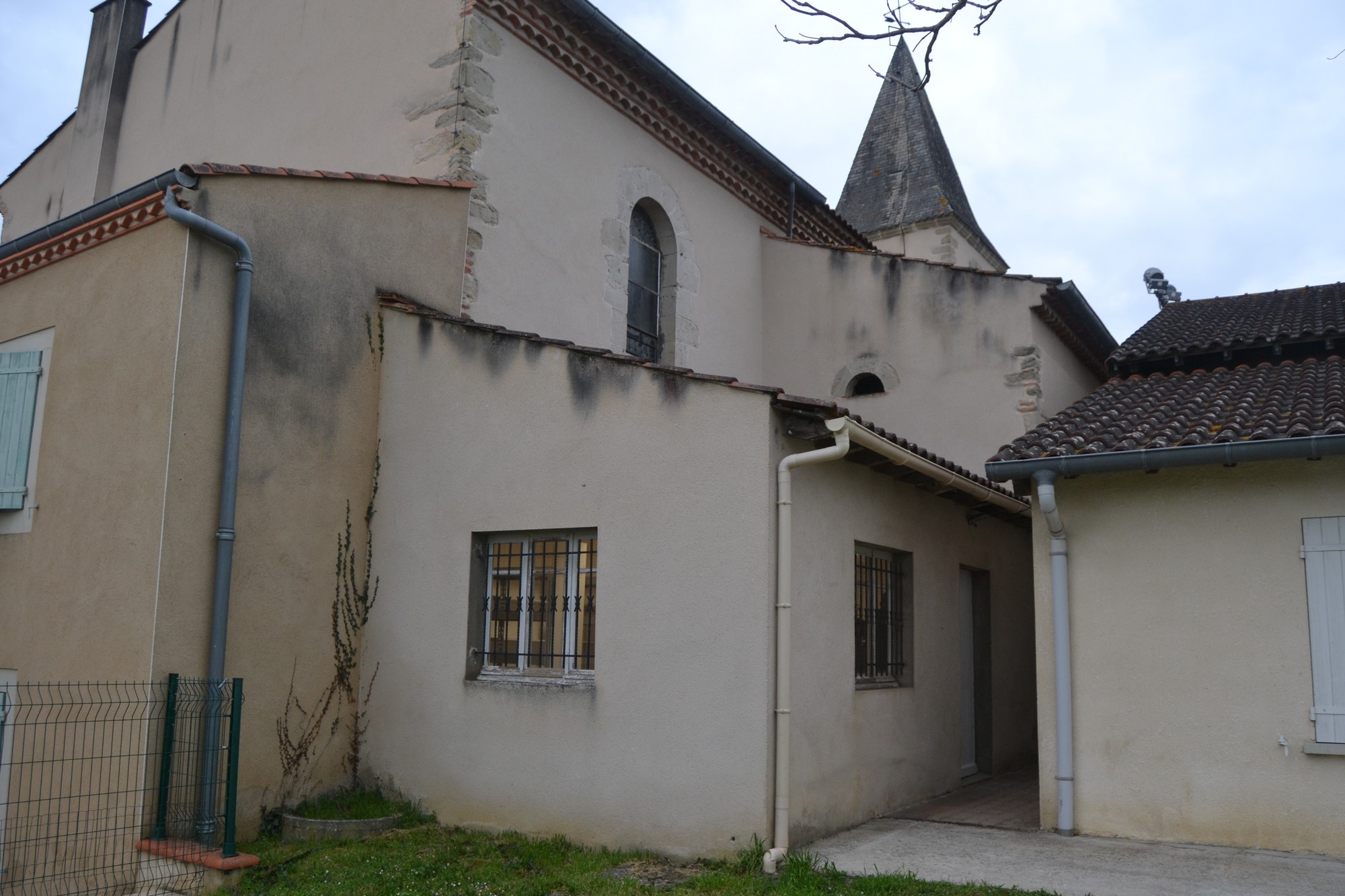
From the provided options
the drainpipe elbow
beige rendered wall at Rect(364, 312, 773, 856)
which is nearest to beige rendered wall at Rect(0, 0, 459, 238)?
beige rendered wall at Rect(364, 312, 773, 856)

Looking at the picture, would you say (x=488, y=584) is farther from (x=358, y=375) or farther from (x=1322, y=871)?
(x=1322, y=871)

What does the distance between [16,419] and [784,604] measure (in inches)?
238

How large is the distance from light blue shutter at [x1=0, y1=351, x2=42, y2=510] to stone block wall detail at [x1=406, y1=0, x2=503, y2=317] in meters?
3.44

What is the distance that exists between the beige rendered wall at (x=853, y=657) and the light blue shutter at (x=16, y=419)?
18.8 feet

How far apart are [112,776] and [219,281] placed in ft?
11.1

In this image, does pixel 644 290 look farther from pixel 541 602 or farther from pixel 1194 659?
pixel 1194 659

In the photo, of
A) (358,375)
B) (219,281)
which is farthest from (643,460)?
(219,281)

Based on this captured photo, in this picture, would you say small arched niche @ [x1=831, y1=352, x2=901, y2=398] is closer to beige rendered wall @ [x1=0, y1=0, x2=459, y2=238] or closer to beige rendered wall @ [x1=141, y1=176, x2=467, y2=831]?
beige rendered wall @ [x1=0, y1=0, x2=459, y2=238]

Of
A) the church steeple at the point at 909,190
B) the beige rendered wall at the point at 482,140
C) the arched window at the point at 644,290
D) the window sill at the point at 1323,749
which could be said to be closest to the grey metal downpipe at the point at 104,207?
the beige rendered wall at the point at 482,140

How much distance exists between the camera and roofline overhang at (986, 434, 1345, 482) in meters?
6.66

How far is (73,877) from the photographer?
710cm

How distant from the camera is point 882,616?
8.87 meters

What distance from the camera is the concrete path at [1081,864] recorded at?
19.4ft

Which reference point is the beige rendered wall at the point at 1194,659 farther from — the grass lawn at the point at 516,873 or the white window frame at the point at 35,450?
the white window frame at the point at 35,450
